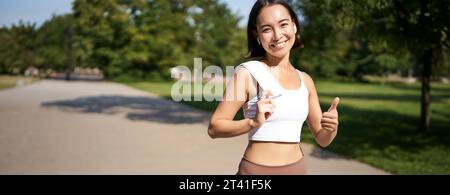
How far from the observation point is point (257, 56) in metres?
2.21

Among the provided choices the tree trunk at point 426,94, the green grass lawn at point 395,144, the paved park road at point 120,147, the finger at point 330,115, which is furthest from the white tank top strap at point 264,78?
the tree trunk at point 426,94

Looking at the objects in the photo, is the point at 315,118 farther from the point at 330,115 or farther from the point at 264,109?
the point at 264,109

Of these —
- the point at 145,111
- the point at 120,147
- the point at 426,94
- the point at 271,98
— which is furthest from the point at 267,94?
the point at 145,111

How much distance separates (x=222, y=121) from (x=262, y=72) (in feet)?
0.94

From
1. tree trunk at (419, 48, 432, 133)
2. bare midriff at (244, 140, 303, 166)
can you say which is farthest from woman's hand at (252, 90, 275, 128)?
tree trunk at (419, 48, 432, 133)

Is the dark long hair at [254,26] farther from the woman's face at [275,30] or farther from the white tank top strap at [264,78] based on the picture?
the white tank top strap at [264,78]

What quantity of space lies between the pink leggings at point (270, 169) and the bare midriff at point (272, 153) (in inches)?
0.7

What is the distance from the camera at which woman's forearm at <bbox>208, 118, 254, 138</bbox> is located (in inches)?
76.7

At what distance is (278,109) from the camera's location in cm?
202

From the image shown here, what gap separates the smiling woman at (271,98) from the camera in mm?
2029

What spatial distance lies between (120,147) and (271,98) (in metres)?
7.13

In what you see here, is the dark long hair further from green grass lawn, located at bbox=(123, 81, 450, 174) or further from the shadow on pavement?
the shadow on pavement

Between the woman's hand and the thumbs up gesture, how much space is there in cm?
35
